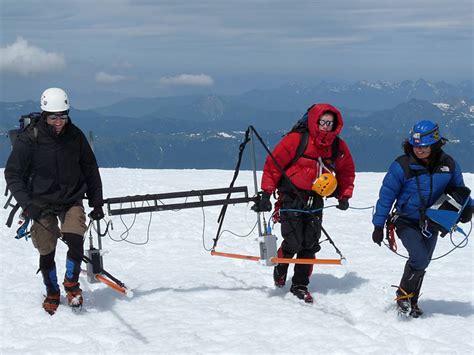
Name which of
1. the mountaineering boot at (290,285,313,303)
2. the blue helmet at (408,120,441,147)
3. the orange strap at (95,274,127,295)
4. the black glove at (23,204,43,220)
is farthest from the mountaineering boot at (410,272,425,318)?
the black glove at (23,204,43,220)

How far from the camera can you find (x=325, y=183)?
23.6ft

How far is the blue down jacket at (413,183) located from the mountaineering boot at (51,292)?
4.09 m

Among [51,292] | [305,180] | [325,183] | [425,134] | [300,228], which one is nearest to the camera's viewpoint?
[425,134]

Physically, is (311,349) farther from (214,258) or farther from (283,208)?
(214,258)

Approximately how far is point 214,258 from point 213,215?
3.78 m

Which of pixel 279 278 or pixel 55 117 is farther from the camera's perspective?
pixel 279 278

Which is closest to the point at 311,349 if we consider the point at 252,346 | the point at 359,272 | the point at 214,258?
the point at 252,346

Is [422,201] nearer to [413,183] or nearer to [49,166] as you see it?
[413,183]

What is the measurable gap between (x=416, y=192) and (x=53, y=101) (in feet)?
14.4

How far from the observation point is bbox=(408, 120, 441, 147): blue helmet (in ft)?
20.8

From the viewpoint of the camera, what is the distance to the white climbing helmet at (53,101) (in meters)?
6.44

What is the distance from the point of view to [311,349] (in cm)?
594

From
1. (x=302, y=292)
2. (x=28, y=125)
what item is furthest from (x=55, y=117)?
(x=302, y=292)

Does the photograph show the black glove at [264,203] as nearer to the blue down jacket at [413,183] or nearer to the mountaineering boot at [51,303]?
the blue down jacket at [413,183]
